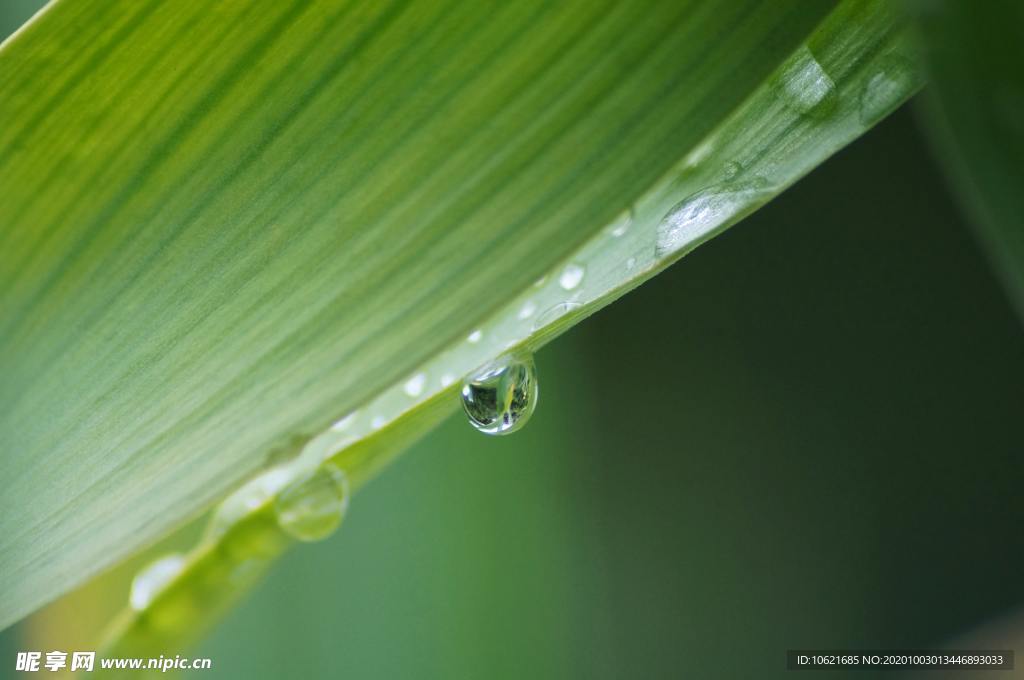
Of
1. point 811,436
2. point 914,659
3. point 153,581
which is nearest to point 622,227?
point 153,581

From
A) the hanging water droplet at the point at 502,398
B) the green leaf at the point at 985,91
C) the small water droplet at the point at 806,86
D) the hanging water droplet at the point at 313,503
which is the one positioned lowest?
the green leaf at the point at 985,91

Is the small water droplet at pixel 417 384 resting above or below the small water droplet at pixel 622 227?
below

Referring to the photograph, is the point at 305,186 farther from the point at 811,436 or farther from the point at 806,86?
the point at 811,436

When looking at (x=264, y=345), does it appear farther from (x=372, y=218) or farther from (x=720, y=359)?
(x=720, y=359)

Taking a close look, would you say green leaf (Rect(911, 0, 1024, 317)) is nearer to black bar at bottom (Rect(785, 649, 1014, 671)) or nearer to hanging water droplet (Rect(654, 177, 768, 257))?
hanging water droplet (Rect(654, 177, 768, 257))

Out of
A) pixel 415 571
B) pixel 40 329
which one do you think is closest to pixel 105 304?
pixel 40 329

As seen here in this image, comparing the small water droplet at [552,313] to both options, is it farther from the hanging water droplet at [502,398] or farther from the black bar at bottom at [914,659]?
the black bar at bottom at [914,659]

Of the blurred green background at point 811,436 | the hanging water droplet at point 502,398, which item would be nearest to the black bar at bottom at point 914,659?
the blurred green background at point 811,436
